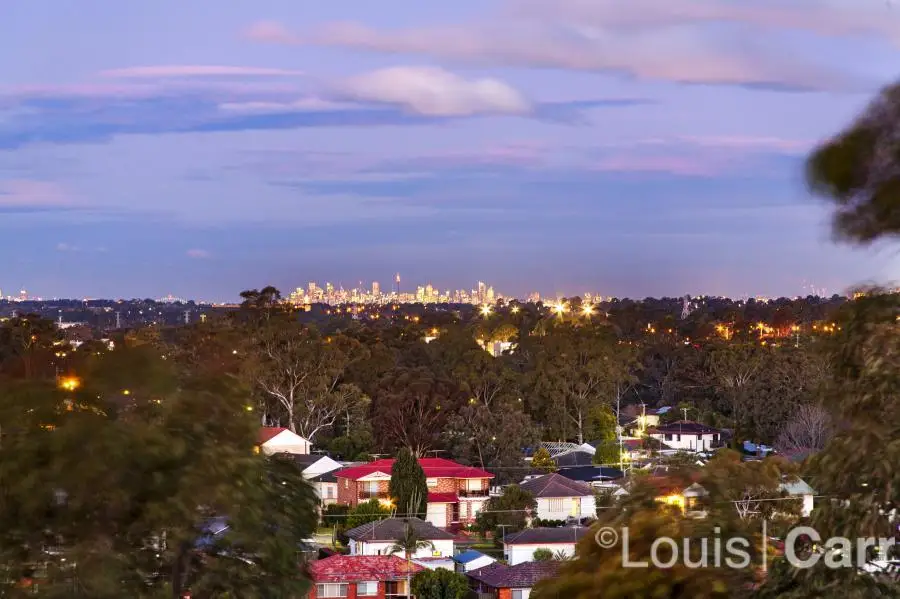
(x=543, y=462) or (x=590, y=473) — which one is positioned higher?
(x=543, y=462)

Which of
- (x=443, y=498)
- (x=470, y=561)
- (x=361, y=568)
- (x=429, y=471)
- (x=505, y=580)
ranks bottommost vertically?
(x=470, y=561)

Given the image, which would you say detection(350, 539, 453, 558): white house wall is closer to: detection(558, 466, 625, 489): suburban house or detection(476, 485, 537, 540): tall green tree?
detection(476, 485, 537, 540): tall green tree

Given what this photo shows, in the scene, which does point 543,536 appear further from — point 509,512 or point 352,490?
point 352,490

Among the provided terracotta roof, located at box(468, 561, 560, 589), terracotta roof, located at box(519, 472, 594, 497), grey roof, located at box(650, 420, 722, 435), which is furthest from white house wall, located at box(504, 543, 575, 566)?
grey roof, located at box(650, 420, 722, 435)

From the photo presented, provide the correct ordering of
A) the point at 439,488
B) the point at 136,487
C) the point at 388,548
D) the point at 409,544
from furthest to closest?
the point at 439,488
the point at 388,548
the point at 409,544
the point at 136,487

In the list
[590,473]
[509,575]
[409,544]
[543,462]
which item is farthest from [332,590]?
[543,462]

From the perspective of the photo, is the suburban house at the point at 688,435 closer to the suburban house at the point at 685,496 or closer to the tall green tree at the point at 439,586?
the tall green tree at the point at 439,586
